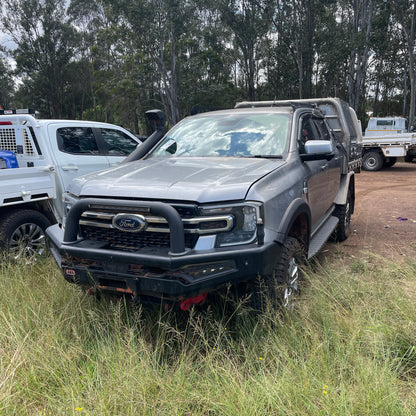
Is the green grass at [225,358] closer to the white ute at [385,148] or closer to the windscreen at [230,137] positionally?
the windscreen at [230,137]

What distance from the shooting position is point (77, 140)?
19.1 feet

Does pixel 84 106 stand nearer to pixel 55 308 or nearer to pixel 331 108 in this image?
pixel 331 108

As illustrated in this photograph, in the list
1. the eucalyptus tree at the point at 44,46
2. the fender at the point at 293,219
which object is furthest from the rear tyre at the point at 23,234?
the eucalyptus tree at the point at 44,46

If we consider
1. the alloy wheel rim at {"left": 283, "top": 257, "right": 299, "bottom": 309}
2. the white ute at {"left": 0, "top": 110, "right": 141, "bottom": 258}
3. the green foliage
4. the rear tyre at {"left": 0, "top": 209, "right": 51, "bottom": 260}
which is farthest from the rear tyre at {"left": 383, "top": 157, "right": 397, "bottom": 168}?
the rear tyre at {"left": 0, "top": 209, "right": 51, "bottom": 260}

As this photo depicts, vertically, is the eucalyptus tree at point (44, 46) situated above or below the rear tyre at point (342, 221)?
above

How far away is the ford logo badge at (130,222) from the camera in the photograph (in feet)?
9.09

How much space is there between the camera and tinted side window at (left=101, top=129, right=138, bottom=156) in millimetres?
6266

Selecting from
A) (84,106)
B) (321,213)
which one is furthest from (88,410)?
(84,106)

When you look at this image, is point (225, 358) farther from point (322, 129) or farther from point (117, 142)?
point (117, 142)

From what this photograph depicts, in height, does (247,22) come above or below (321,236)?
above

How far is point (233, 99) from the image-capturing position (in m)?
31.9

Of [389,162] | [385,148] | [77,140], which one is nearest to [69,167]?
[77,140]

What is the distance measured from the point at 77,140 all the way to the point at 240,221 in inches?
152

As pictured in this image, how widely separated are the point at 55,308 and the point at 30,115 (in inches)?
116
